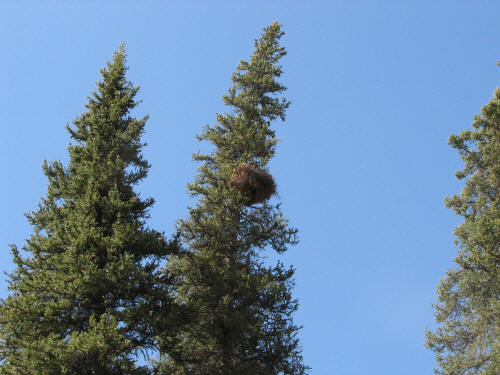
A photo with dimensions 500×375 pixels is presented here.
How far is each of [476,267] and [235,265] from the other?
8.05m

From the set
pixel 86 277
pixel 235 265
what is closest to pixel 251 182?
pixel 235 265

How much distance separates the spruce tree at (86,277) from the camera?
37.0 feet

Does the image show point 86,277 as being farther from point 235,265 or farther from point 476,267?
point 476,267

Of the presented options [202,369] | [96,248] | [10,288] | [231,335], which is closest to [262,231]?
[231,335]

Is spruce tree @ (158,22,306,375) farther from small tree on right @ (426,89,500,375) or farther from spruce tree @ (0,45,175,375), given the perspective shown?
small tree on right @ (426,89,500,375)

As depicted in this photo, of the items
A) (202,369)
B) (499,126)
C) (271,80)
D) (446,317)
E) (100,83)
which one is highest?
(271,80)

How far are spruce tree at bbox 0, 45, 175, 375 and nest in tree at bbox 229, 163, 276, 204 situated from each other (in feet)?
12.4

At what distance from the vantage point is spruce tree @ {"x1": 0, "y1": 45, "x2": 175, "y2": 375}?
37.0 ft

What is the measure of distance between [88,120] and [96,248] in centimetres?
509

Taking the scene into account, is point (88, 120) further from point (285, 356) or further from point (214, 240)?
point (285, 356)

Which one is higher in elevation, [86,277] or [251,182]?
[251,182]

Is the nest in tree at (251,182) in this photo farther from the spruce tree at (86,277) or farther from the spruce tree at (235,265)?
the spruce tree at (86,277)

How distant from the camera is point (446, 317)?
846 inches

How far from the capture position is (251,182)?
58.9 feet
